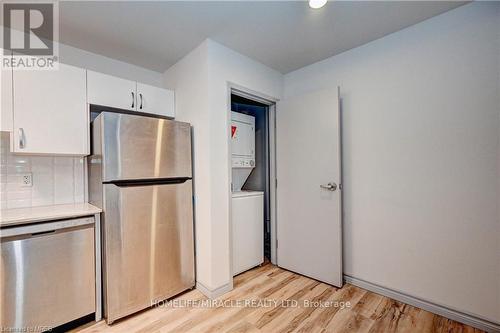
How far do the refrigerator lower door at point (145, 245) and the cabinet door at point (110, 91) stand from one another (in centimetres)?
81

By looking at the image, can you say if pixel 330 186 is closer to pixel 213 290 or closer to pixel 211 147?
pixel 211 147

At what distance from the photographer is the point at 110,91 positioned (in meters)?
1.99

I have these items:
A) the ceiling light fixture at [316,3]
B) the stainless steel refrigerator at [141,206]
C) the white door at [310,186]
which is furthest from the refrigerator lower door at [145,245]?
the ceiling light fixture at [316,3]

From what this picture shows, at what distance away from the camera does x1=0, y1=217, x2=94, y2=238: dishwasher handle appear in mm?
1367

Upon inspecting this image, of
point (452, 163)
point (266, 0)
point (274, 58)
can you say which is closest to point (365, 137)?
point (452, 163)

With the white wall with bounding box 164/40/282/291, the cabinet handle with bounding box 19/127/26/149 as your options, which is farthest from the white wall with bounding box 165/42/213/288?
the cabinet handle with bounding box 19/127/26/149

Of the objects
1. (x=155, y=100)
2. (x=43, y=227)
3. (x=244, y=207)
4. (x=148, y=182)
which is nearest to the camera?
(x=43, y=227)

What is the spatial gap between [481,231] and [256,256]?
77.1 inches

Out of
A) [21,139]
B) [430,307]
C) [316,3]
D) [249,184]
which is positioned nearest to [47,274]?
[21,139]

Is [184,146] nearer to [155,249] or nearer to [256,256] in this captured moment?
[155,249]

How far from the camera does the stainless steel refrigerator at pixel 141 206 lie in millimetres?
1663

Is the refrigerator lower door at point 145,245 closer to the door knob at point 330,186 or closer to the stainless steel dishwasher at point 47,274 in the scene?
the stainless steel dishwasher at point 47,274

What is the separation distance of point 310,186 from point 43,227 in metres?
2.19

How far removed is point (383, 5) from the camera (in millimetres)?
1605
